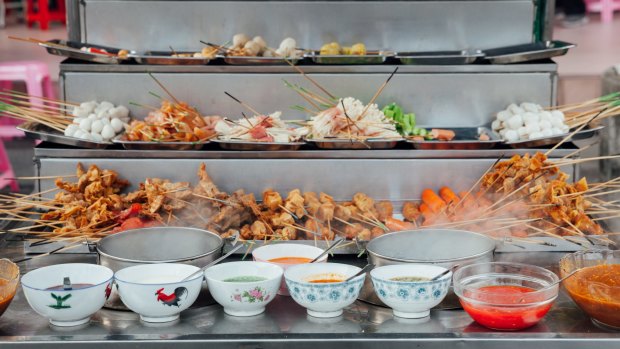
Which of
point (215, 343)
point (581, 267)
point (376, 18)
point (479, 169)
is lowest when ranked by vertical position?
point (215, 343)

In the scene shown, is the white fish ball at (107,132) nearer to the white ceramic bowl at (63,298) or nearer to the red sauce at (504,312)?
the white ceramic bowl at (63,298)

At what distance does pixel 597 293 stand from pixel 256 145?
5.62 feet

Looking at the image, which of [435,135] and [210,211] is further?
[435,135]

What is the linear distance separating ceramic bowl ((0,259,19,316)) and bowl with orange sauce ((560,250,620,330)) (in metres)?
1.86

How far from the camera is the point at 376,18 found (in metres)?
4.88

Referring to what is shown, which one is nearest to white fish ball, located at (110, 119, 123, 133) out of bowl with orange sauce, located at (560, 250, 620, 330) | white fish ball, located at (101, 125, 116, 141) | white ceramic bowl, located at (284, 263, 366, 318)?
white fish ball, located at (101, 125, 116, 141)

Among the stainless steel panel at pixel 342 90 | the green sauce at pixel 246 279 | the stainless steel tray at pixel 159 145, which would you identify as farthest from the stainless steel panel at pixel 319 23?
the green sauce at pixel 246 279

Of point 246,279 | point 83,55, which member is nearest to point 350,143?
point 246,279

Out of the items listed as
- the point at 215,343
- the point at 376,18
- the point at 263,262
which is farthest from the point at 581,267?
the point at 376,18

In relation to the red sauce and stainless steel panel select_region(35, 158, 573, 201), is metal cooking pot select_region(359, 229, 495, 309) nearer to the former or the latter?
the red sauce

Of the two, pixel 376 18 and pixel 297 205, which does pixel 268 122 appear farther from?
pixel 376 18

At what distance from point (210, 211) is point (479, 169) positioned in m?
1.28

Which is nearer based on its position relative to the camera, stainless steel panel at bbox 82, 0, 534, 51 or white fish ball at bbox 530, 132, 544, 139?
white fish ball at bbox 530, 132, 544, 139

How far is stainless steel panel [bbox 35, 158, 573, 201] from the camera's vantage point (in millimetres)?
3781
